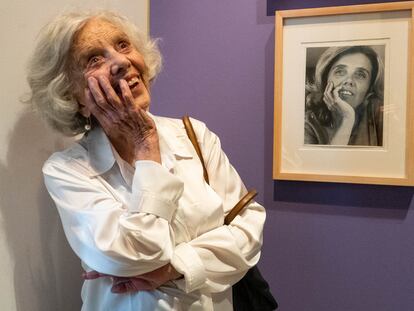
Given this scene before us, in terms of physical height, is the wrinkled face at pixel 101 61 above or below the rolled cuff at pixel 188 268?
above

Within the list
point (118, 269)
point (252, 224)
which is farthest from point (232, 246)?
point (118, 269)

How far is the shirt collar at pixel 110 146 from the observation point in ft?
3.31

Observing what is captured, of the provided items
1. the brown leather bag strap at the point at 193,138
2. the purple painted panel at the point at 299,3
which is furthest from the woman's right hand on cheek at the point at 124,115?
the purple painted panel at the point at 299,3

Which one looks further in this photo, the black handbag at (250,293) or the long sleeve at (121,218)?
the black handbag at (250,293)

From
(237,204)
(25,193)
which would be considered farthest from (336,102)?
(25,193)

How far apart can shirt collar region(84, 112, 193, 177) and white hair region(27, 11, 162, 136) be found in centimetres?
7

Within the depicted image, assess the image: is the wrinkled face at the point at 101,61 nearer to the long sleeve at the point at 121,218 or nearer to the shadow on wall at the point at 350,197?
the long sleeve at the point at 121,218

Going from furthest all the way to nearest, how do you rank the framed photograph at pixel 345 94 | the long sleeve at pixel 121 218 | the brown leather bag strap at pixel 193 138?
the framed photograph at pixel 345 94, the brown leather bag strap at pixel 193 138, the long sleeve at pixel 121 218

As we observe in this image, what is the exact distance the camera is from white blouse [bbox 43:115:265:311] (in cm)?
87

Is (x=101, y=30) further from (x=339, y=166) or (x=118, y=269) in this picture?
(x=339, y=166)

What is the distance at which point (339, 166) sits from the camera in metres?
1.36

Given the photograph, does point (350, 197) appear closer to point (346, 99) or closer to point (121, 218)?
point (346, 99)

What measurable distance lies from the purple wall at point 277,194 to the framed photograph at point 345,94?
56 millimetres

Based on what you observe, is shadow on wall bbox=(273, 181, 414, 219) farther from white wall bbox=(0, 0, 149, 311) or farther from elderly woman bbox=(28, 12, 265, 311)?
white wall bbox=(0, 0, 149, 311)
